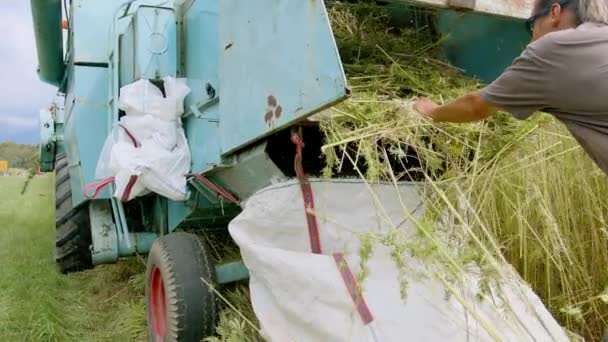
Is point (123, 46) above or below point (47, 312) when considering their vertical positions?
above

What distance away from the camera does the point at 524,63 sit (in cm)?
172

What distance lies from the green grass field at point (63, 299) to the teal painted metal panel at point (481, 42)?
240cm

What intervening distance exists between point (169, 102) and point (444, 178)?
1569 millimetres

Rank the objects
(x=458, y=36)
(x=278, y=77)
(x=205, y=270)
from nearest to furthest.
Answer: (x=278, y=77)
(x=205, y=270)
(x=458, y=36)

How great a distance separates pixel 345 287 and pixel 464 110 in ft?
2.26

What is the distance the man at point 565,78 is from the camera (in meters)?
1.64

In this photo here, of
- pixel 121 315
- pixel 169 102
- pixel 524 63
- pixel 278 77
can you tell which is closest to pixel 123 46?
pixel 169 102

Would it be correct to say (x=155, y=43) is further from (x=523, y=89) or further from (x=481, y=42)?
(x=523, y=89)

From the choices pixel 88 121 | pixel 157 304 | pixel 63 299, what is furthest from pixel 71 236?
pixel 157 304

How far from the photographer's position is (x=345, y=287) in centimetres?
188

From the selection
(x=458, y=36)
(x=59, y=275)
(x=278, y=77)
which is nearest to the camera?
(x=278, y=77)

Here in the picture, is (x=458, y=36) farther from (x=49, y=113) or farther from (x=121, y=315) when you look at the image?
(x=49, y=113)

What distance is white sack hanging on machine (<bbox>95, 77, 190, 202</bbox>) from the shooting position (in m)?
2.92

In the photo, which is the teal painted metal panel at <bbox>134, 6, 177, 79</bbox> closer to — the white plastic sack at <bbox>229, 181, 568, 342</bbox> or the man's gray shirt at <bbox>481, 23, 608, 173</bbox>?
the white plastic sack at <bbox>229, 181, 568, 342</bbox>
